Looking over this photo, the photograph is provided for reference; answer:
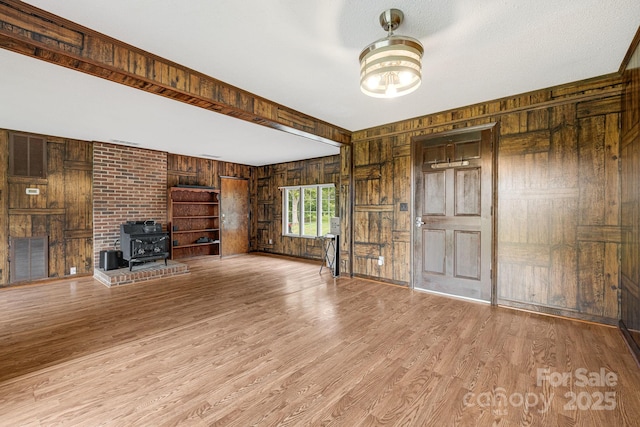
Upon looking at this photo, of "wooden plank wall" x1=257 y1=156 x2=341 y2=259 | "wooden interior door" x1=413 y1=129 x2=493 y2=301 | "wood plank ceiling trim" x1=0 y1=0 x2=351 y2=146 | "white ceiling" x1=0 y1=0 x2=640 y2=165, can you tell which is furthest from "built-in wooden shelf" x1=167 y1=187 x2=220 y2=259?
"wooden interior door" x1=413 y1=129 x2=493 y2=301

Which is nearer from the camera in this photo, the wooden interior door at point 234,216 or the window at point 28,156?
the window at point 28,156

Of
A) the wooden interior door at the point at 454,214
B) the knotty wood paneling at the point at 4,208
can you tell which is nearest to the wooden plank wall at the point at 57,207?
the knotty wood paneling at the point at 4,208

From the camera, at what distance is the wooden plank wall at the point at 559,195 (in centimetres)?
288

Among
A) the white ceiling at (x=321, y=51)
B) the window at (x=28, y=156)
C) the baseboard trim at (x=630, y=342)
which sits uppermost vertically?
the white ceiling at (x=321, y=51)

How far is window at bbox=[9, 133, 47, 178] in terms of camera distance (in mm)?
4570

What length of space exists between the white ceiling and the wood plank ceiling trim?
9cm

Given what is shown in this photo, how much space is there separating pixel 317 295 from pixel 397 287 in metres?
1.29

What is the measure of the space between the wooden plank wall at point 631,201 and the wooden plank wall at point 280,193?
463cm

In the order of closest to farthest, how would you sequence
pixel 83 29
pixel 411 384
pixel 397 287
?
pixel 411 384 → pixel 83 29 → pixel 397 287

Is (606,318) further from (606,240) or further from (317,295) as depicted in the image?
(317,295)

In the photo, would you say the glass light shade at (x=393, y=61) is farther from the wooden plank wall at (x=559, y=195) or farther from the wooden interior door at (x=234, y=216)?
the wooden interior door at (x=234, y=216)

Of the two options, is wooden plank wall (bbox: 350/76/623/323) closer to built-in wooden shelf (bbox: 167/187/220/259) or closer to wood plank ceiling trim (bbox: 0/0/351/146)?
wood plank ceiling trim (bbox: 0/0/351/146)

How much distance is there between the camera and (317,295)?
3957 mm

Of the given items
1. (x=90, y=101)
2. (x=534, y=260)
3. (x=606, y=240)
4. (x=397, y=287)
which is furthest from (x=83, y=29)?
(x=606, y=240)
